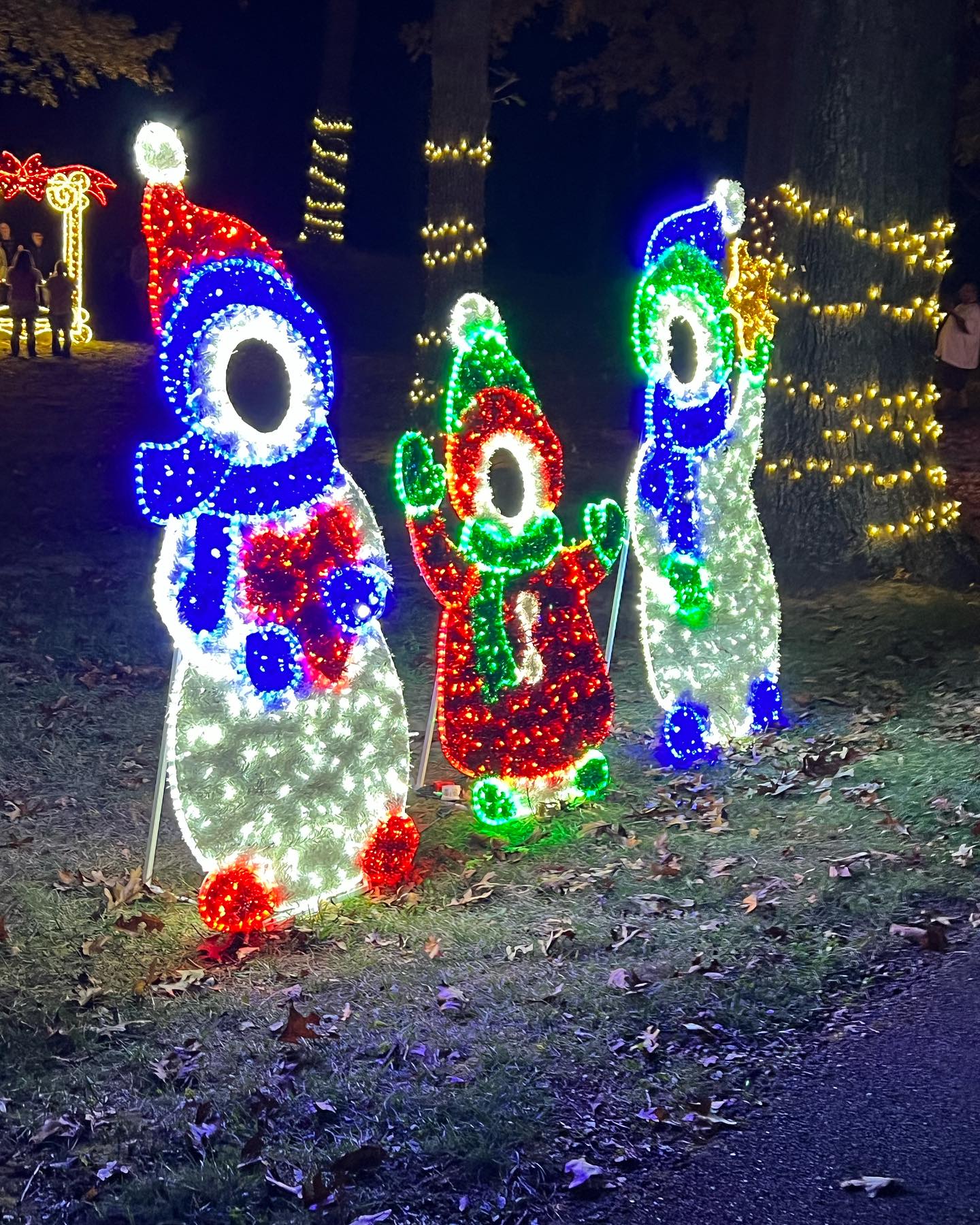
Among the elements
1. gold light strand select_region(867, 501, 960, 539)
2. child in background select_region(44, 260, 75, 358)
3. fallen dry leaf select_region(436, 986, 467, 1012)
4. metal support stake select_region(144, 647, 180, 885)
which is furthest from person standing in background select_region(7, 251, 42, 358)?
fallen dry leaf select_region(436, 986, 467, 1012)

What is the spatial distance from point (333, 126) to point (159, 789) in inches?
933

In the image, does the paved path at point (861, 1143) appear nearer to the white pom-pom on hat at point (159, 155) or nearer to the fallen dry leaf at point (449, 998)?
the fallen dry leaf at point (449, 998)

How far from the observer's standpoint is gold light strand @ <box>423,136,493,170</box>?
13.0m

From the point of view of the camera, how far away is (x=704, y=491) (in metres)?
7.19

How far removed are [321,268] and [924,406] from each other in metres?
18.7

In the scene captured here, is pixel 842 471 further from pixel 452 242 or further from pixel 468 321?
pixel 452 242

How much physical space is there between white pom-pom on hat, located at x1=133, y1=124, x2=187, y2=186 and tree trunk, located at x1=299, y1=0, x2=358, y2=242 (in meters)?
23.1

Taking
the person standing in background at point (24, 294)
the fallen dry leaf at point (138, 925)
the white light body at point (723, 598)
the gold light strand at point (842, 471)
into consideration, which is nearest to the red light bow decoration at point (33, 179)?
the person standing in background at point (24, 294)

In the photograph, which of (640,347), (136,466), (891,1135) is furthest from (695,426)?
(891,1135)

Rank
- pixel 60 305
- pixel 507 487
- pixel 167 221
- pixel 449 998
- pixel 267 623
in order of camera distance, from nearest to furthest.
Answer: pixel 449 998
pixel 167 221
pixel 267 623
pixel 507 487
pixel 60 305

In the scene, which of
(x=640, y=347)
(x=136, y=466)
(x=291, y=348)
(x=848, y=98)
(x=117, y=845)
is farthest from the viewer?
(x=848, y=98)

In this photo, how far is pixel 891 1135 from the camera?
407 centimetres

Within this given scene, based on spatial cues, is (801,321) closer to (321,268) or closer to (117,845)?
(117,845)

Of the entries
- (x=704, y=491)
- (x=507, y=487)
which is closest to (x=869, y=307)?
(x=704, y=491)
